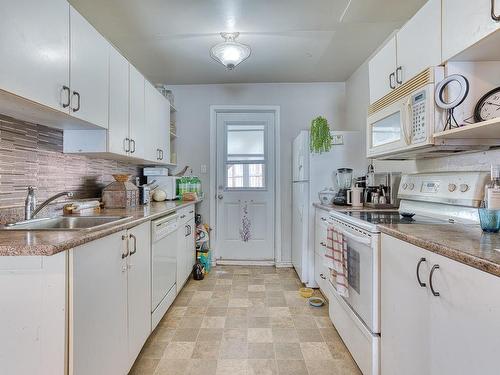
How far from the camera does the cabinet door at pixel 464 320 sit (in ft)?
2.40

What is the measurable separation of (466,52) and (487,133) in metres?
0.37

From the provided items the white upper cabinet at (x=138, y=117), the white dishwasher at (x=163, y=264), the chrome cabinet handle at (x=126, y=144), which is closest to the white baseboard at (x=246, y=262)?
the white dishwasher at (x=163, y=264)

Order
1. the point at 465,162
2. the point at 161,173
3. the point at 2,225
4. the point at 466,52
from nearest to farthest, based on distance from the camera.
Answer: the point at 466,52, the point at 2,225, the point at 465,162, the point at 161,173

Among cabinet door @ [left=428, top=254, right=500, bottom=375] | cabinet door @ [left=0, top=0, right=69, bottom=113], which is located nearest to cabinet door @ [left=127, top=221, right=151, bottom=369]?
cabinet door @ [left=0, top=0, right=69, bottom=113]

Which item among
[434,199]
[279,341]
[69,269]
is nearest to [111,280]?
[69,269]

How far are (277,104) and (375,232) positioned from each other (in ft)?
8.42

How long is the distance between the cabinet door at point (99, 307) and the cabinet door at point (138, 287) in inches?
3.0

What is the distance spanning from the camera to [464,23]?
1.18 metres

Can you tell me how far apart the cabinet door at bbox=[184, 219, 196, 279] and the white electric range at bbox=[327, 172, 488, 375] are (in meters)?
1.58

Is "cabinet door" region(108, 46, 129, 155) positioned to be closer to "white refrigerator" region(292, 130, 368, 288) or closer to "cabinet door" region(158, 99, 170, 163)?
"cabinet door" region(158, 99, 170, 163)

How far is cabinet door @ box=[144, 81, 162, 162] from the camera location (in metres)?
2.67

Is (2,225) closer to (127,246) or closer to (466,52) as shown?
(127,246)

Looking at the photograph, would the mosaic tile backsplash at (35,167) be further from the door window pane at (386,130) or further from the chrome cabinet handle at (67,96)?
the door window pane at (386,130)

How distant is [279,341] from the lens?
1.90m
